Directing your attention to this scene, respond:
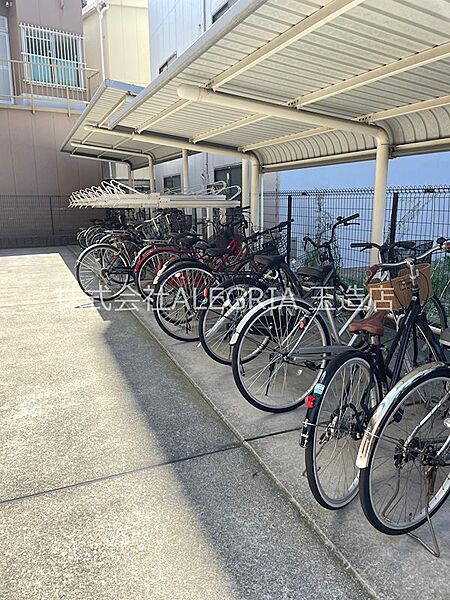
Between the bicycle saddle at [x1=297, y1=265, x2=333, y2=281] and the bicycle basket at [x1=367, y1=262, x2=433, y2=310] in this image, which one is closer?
the bicycle basket at [x1=367, y1=262, x2=433, y2=310]

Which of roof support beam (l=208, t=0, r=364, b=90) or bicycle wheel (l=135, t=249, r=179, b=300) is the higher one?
roof support beam (l=208, t=0, r=364, b=90)

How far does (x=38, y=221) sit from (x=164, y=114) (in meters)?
8.72

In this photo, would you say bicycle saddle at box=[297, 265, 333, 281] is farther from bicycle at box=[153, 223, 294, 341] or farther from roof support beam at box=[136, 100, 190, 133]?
roof support beam at box=[136, 100, 190, 133]

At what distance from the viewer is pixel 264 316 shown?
2971 millimetres

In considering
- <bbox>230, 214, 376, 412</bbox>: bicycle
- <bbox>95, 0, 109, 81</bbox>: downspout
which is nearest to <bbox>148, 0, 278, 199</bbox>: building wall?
<bbox>95, 0, 109, 81</bbox>: downspout

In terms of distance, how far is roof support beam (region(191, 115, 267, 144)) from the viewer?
173 inches

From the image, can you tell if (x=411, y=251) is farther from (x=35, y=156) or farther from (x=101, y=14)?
(x=101, y=14)

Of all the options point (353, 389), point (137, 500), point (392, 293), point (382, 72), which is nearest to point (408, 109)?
point (382, 72)

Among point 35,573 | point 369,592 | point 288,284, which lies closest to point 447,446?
point 369,592

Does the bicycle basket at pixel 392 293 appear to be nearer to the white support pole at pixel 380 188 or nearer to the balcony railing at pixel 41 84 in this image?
the white support pole at pixel 380 188

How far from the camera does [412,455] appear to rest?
1.85 meters

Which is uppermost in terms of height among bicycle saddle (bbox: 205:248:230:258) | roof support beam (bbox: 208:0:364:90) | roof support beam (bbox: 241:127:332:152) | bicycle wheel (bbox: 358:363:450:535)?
roof support beam (bbox: 208:0:364:90)

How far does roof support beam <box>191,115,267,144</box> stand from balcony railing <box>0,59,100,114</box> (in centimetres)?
811

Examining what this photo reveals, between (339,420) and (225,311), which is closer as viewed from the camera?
(339,420)
